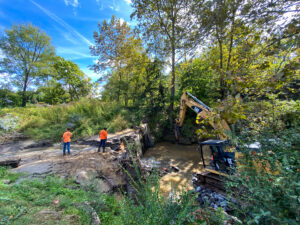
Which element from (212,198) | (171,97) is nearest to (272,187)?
(212,198)

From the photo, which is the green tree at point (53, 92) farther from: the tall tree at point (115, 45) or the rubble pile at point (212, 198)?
the rubble pile at point (212, 198)

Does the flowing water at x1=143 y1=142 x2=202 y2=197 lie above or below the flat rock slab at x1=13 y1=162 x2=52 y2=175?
below

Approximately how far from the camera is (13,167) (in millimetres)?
4004

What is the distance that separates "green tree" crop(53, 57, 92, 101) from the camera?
14.4m

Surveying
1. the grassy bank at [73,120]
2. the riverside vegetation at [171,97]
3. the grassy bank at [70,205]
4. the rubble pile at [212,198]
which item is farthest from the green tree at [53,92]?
the rubble pile at [212,198]

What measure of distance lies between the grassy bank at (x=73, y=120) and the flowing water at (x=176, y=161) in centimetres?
293

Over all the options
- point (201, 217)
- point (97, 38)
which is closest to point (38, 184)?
point (201, 217)

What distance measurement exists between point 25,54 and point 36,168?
689 inches

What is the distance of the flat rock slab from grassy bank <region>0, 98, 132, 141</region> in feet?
10.0

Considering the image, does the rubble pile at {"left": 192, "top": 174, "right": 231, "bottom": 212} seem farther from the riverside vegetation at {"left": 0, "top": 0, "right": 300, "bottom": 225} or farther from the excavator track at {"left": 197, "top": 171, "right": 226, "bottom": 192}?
the riverside vegetation at {"left": 0, "top": 0, "right": 300, "bottom": 225}

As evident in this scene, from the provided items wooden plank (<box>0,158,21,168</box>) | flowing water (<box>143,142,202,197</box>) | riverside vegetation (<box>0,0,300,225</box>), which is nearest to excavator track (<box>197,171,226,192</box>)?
flowing water (<box>143,142,202,197</box>)

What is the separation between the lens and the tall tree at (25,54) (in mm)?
13719

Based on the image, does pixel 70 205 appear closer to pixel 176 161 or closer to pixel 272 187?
pixel 272 187

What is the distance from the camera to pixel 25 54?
14.6 meters
